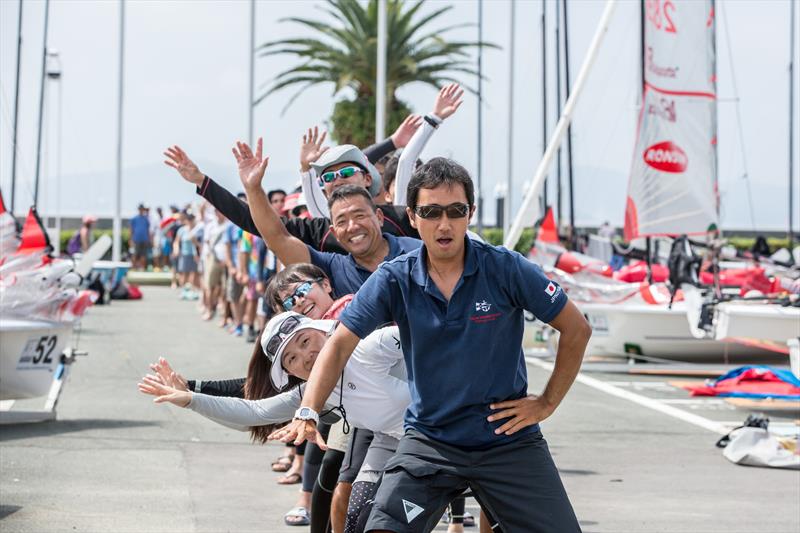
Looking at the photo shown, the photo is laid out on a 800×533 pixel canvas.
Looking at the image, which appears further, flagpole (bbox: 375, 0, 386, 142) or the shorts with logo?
flagpole (bbox: 375, 0, 386, 142)

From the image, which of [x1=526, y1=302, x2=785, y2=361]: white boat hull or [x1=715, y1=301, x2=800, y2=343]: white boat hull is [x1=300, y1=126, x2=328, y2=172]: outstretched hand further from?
[x1=526, y1=302, x2=785, y2=361]: white boat hull

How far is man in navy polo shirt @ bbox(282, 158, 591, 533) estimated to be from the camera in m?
4.21

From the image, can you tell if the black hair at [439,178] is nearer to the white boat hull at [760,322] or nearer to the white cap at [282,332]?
the white cap at [282,332]

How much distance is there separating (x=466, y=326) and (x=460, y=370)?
0.14 m

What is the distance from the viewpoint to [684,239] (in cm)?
1677

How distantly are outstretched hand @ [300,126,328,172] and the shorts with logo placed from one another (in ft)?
9.89

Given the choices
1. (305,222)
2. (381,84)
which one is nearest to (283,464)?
(305,222)

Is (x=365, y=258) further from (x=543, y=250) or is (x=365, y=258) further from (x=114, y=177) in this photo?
(x=114, y=177)

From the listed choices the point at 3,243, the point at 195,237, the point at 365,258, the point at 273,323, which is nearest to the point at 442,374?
the point at 273,323

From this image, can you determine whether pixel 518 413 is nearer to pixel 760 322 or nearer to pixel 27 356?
pixel 27 356

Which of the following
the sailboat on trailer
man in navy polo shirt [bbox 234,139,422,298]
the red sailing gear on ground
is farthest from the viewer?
the sailboat on trailer

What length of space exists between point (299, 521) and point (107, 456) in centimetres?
256

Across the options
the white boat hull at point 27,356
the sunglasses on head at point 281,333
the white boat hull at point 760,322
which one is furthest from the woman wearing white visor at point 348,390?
the white boat hull at point 760,322

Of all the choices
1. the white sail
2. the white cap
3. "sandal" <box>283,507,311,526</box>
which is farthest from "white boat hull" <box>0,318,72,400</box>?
the white sail
